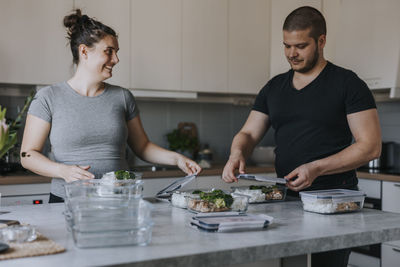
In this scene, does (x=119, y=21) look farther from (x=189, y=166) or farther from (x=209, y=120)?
(x=189, y=166)

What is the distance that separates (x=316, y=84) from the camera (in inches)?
82.1

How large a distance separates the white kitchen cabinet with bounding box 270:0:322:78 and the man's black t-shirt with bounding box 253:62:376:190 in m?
1.83

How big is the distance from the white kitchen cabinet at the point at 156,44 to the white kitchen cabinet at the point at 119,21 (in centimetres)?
4

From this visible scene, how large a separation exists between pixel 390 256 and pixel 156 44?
2.19 meters

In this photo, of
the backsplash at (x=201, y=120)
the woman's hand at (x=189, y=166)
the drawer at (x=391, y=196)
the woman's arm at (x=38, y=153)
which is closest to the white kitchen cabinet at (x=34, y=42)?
the backsplash at (x=201, y=120)

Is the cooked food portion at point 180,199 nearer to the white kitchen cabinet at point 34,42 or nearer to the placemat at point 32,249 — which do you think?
the placemat at point 32,249

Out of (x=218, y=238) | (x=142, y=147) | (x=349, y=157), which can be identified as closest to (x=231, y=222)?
(x=218, y=238)

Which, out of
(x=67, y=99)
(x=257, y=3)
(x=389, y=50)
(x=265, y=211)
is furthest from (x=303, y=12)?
(x=257, y=3)

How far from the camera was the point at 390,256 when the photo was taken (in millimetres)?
3143

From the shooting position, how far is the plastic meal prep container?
1.62 metres

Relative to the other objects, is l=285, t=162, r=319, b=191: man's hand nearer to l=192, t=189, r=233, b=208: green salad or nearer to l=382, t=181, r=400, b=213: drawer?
l=192, t=189, r=233, b=208: green salad

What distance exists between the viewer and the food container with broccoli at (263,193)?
1842 millimetres

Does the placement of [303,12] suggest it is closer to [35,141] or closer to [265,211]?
[265,211]

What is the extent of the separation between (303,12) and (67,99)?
1106 mm
